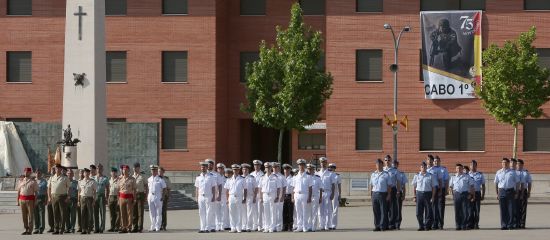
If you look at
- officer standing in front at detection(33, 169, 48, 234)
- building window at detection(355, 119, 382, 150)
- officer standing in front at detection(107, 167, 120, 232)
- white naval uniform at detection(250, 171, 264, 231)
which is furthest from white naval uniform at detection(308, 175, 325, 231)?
building window at detection(355, 119, 382, 150)

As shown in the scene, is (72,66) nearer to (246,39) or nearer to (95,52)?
(95,52)

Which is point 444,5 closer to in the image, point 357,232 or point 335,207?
→ point 335,207

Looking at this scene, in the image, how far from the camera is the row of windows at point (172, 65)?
67.5m

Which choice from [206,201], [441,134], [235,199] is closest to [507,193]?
[235,199]

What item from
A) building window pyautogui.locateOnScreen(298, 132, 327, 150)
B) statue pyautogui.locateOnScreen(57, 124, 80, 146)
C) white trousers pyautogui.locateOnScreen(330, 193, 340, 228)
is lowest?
white trousers pyautogui.locateOnScreen(330, 193, 340, 228)

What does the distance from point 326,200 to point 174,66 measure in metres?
30.5

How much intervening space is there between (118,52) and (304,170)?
3159cm

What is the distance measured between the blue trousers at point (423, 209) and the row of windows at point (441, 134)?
28.3m

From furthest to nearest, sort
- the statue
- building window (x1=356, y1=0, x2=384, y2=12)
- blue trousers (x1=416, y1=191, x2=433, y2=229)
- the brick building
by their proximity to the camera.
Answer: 1. building window (x1=356, y1=0, x2=384, y2=12)
2. the brick building
3. the statue
4. blue trousers (x1=416, y1=191, x2=433, y2=229)

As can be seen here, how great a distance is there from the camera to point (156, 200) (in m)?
39.7

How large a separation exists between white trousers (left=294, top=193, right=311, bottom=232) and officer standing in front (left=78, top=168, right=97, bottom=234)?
17.2 feet

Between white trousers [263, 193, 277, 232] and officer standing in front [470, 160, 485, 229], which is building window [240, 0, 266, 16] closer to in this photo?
white trousers [263, 193, 277, 232]

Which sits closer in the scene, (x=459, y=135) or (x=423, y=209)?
(x=423, y=209)

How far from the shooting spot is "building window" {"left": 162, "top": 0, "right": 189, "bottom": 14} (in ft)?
226
